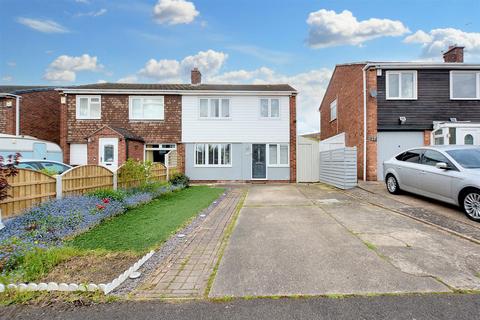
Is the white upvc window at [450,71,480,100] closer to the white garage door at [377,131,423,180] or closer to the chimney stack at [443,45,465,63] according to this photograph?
the chimney stack at [443,45,465,63]

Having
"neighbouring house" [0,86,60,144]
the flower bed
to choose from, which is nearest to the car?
the flower bed

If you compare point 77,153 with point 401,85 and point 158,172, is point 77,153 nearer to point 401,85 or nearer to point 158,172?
point 158,172

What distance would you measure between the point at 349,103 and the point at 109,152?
1439cm

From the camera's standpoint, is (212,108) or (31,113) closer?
(212,108)

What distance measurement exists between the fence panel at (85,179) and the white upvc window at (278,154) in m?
9.98

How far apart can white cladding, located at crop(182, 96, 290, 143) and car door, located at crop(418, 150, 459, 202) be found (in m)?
9.07

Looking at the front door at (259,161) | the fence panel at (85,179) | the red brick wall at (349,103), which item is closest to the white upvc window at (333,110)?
the red brick wall at (349,103)

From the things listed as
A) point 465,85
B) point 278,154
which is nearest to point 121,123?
point 278,154

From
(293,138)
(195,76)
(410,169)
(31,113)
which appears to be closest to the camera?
(410,169)

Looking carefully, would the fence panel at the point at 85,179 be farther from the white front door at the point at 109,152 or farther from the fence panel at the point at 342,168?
the fence panel at the point at 342,168

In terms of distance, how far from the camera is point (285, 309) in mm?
2578

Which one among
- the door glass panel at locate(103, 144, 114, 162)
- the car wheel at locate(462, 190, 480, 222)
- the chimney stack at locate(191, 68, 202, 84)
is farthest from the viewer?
the chimney stack at locate(191, 68, 202, 84)

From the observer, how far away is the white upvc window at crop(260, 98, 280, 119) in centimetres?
1630

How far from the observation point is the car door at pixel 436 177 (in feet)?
21.7
